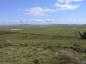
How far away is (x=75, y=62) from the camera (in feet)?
70.0

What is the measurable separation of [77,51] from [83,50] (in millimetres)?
930

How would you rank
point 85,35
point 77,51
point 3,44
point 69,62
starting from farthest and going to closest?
1. point 85,35
2. point 3,44
3. point 77,51
4. point 69,62

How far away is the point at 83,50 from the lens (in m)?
32.1

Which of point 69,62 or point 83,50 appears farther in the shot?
point 83,50

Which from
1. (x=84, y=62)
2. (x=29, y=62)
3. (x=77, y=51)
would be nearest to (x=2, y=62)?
(x=29, y=62)

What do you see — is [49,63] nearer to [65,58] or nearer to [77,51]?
[65,58]

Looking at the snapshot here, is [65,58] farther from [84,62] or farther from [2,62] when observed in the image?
[2,62]

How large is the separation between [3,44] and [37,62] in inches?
656

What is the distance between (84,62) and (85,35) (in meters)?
34.5

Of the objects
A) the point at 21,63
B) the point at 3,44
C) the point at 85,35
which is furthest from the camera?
the point at 85,35

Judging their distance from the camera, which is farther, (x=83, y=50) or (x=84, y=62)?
(x=83, y=50)

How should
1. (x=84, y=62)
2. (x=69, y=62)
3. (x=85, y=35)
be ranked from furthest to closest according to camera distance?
(x=85, y=35) < (x=84, y=62) < (x=69, y=62)

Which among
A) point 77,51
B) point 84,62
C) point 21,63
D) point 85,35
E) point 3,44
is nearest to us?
point 21,63

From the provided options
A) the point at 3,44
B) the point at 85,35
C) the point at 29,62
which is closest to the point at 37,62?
the point at 29,62
